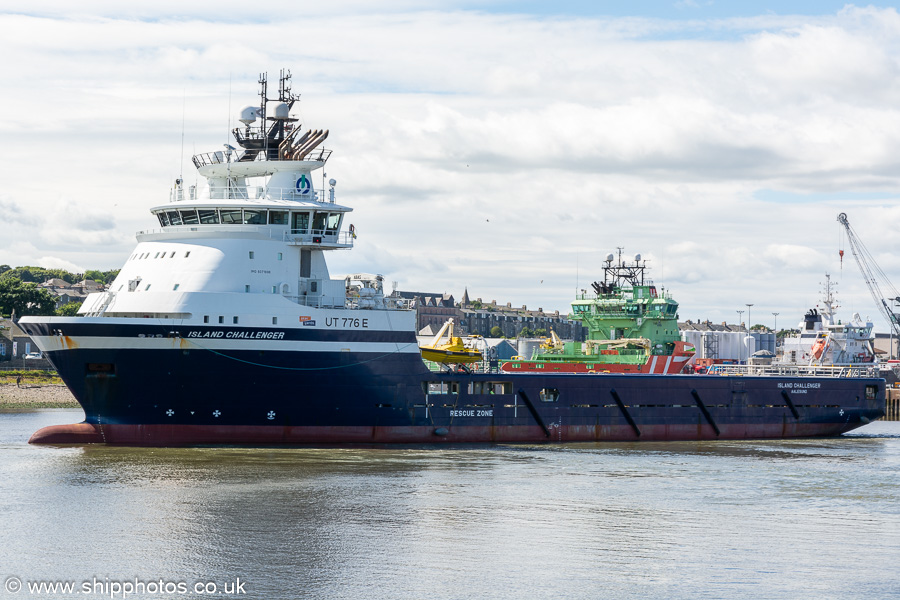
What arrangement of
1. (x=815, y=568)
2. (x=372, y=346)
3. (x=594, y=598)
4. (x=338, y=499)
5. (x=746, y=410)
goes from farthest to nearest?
1. (x=746, y=410)
2. (x=372, y=346)
3. (x=338, y=499)
4. (x=815, y=568)
5. (x=594, y=598)

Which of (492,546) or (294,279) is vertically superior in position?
(294,279)

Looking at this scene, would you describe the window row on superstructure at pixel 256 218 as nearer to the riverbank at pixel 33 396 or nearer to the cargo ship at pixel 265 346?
the cargo ship at pixel 265 346

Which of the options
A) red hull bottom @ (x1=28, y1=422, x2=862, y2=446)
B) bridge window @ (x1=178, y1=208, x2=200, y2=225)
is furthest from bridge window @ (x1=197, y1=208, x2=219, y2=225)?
red hull bottom @ (x1=28, y1=422, x2=862, y2=446)

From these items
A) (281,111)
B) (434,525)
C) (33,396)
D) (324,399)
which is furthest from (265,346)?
(33,396)

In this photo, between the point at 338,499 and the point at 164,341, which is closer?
the point at 338,499

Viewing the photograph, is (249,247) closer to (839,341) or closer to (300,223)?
(300,223)

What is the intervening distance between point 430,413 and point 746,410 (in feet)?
56.9

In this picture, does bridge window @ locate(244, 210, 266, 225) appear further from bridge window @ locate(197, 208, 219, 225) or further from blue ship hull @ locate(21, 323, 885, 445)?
blue ship hull @ locate(21, 323, 885, 445)

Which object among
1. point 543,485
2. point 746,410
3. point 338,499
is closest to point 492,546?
point 338,499

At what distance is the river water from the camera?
2039 centimetres

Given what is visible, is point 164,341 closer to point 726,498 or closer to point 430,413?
point 430,413

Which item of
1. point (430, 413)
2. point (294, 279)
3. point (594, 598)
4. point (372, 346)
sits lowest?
point (594, 598)

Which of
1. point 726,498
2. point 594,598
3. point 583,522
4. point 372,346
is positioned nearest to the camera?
point 594,598

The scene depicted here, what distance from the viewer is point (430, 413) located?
132ft
